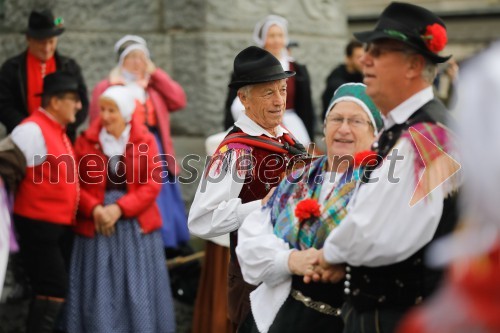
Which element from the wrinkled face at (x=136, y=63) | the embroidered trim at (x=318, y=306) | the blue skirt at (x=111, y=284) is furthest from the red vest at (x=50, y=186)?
the embroidered trim at (x=318, y=306)

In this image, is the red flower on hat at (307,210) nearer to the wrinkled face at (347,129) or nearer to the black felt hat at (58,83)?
the wrinkled face at (347,129)

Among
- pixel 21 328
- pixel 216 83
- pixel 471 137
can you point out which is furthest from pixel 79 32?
pixel 471 137

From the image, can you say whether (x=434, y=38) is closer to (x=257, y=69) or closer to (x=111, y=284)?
(x=257, y=69)

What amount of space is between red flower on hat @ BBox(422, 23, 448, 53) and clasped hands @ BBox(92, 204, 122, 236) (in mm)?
3641

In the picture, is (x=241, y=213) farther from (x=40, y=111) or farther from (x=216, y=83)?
(x=216, y=83)

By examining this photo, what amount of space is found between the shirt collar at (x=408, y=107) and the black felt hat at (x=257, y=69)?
4.78 feet

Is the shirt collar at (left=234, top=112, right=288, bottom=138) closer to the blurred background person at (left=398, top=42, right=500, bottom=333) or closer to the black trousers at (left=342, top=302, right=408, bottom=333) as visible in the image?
the black trousers at (left=342, top=302, right=408, bottom=333)

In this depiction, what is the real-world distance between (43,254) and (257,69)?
2.39 m

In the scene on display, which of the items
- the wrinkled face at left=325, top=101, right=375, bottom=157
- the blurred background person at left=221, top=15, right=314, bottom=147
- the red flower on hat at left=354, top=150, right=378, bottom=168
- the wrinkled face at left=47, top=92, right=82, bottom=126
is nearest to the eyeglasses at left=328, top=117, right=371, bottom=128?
the wrinkled face at left=325, top=101, right=375, bottom=157

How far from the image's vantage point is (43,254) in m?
6.75

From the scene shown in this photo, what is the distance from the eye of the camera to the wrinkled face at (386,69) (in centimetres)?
365

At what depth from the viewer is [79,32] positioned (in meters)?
8.74

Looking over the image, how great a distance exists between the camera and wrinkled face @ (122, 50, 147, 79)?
7883mm

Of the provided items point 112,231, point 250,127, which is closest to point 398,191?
point 250,127
